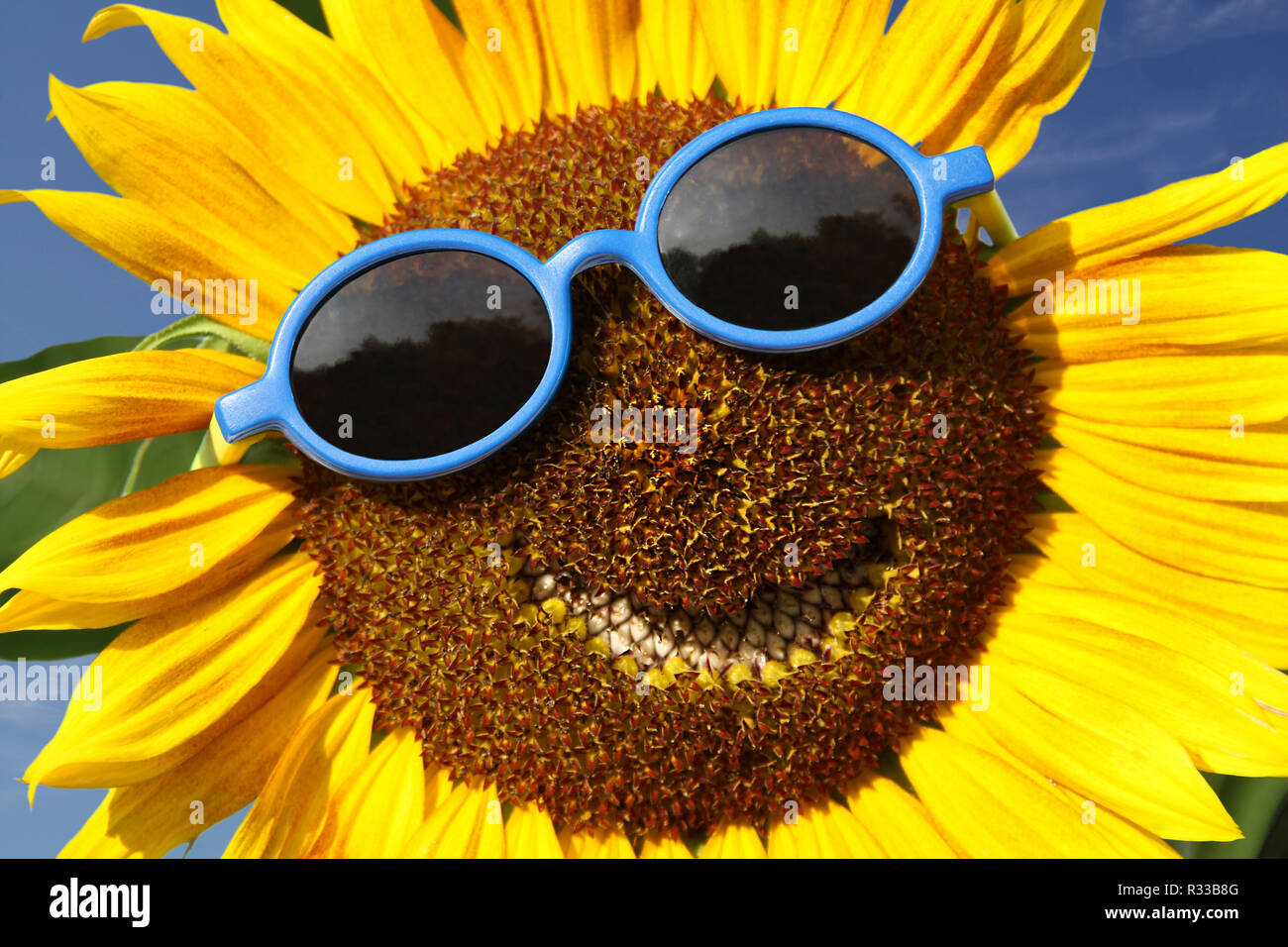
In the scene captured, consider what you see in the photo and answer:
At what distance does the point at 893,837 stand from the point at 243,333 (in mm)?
984

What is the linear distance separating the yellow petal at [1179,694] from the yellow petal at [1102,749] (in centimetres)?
2

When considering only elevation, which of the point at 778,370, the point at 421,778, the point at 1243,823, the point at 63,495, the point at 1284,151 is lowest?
the point at 1243,823

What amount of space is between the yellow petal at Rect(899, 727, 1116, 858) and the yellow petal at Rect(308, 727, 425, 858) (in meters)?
0.60

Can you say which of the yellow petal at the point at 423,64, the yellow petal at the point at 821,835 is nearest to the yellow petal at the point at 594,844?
the yellow petal at the point at 821,835

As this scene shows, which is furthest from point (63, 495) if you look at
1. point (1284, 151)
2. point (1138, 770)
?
point (1284, 151)

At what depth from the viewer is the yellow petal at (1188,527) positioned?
1.17 m

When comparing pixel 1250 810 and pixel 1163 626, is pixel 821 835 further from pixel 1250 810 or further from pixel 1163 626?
pixel 1250 810

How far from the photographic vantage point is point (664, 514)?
102 cm

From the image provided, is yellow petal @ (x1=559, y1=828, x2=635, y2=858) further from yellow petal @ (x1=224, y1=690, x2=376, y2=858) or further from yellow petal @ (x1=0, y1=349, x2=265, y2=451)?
yellow petal @ (x1=0, y1=349, x2=265, y2=451)

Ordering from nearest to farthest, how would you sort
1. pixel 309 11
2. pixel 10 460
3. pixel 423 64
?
1. pixel 10 460
2. pixel 423 64
3. pixel 309 11

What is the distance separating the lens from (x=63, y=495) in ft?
4.37

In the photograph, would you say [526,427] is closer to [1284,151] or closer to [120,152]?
[120,152]

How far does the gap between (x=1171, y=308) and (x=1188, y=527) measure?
0.27 meters

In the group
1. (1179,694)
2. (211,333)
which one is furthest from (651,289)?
(1179,694)
